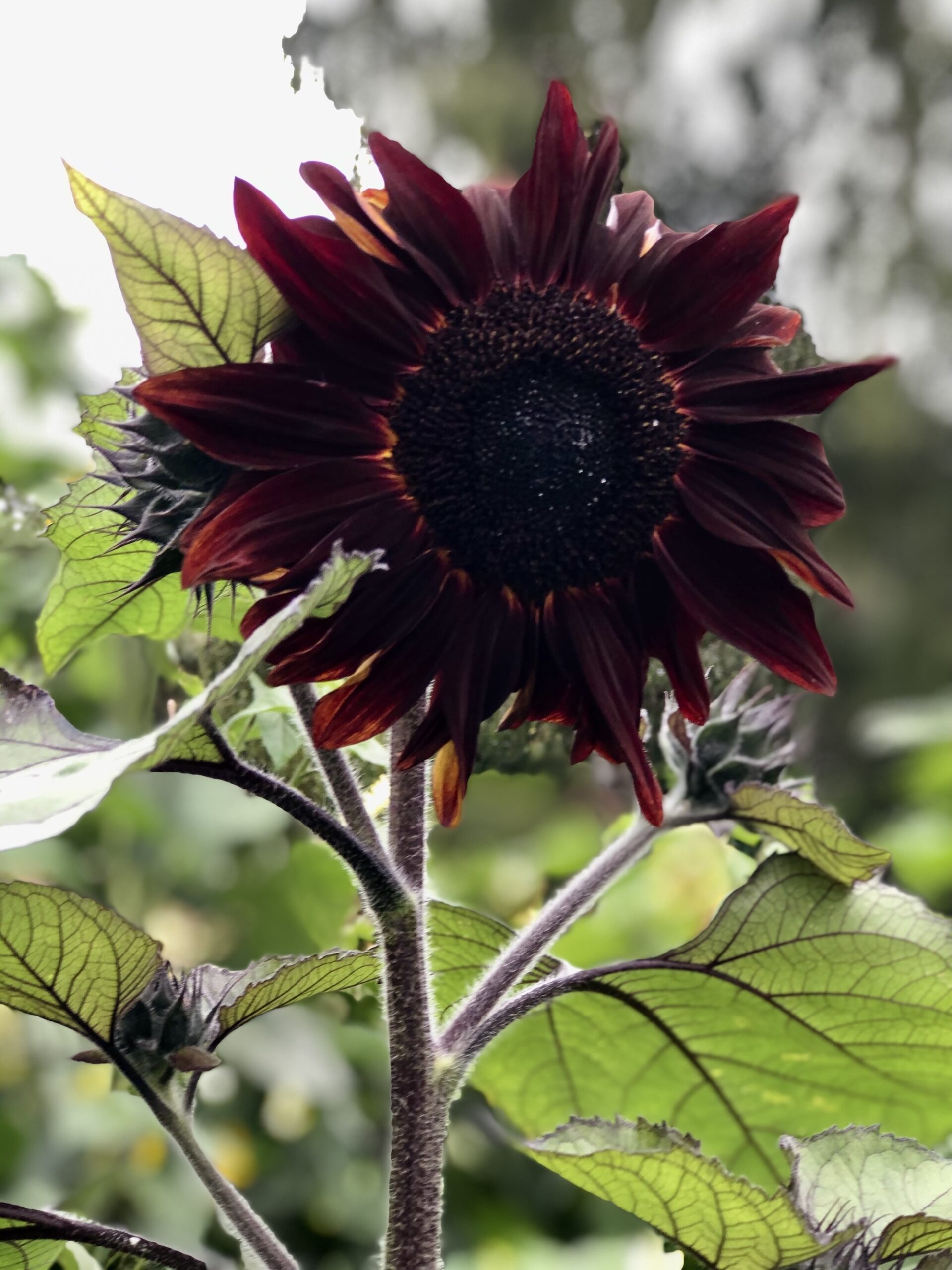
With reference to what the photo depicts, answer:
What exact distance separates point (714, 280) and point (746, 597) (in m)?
0.11

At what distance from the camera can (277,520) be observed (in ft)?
1.31

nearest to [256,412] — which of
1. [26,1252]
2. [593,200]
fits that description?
[593,200]

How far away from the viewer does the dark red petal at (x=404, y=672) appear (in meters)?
0.44

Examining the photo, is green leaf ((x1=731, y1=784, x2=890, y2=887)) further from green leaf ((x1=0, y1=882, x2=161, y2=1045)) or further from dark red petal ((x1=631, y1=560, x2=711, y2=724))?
green leaf ((x1=0, y1=882, x2=161, y2=1045))

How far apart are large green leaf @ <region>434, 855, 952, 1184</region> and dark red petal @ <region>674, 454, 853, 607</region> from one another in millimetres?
192

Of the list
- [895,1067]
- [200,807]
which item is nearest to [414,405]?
[895,1067]

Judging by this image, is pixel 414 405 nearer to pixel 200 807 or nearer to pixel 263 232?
pixel 263 232

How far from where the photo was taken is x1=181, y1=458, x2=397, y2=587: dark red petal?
39cm

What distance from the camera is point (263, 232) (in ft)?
1.28

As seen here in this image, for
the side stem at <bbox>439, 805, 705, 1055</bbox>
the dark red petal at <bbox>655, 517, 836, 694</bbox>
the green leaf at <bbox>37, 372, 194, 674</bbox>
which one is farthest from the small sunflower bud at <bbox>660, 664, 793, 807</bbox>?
the green leaf at <bbox>37, 372, 194, 674</bbox>

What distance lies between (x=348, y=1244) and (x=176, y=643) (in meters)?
0.59

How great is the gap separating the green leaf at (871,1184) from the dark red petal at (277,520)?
0.25 metres

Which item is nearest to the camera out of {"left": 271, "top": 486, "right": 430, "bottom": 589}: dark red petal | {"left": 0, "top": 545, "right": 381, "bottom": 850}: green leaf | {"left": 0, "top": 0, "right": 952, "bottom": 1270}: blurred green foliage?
{"left": 0, "top": 545, "right": 381, "bottom": 850}: green leaf

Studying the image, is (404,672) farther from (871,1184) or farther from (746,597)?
(871,1184)
